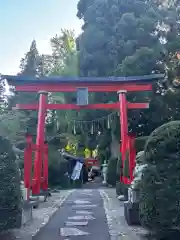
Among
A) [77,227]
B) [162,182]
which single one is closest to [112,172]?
[77,227]

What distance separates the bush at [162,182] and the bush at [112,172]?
15.2 meters

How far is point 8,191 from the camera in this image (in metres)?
4.86

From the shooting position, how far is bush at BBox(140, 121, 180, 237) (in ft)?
14.1

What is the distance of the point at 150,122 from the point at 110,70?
387 centimetres

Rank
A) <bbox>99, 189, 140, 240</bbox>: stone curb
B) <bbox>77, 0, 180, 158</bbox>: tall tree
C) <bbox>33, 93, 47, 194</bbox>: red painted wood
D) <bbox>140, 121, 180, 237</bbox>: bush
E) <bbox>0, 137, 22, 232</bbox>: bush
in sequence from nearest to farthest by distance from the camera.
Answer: <bbox>140, 121, 180, 237</bbox>: bush, <bbox>0, 137, 22, 232</bbox>: bush, <bbox>99, 189, 140, 240</bbox>: stone curb, <bbox>33, 93, 47, 194</bbox>: red painted wood, <bbox>77, 0, 180, 158</bbox>: tall tree

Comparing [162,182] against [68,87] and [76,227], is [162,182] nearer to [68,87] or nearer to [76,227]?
[76,227]

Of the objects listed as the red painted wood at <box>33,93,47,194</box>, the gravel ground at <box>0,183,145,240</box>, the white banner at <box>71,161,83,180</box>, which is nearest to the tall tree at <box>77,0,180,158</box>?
the red painted wood at <box>33,93,47,194</box>

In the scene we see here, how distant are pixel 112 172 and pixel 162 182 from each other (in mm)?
16092

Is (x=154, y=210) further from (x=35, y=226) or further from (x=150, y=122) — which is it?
(x=150, y=122)

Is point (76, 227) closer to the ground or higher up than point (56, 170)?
closer to the ground

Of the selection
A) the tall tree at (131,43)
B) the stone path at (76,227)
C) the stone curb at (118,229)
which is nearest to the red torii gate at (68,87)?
the tall tree at (131,43)

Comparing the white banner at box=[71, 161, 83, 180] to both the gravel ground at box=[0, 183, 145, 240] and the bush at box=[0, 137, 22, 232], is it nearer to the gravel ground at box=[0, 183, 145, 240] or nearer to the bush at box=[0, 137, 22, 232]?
the gravel ground at box=[0, 183, 145, 240]

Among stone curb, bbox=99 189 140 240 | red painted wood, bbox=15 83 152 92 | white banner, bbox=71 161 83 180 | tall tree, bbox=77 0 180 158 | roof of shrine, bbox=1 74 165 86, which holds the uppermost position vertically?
tall tree, bbox=77 0 180 158

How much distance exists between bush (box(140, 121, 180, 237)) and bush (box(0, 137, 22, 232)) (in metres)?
1.82
